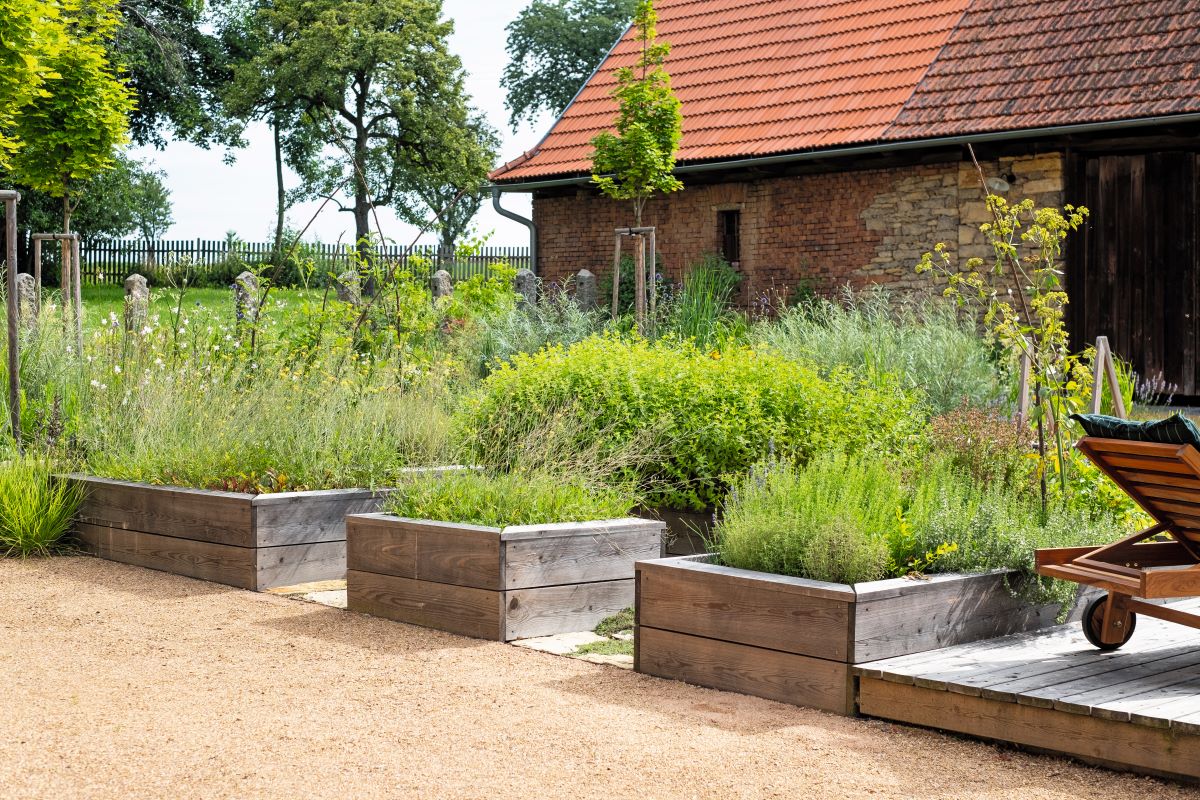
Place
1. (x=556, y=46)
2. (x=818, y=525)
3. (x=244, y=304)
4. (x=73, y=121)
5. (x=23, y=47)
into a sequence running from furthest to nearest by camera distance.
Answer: (x=556, y=46) → (x=73, y=121) → (x=244, y=304) → (x=23, y=47) → (x=818, y=525)

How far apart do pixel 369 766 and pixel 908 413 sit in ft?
16.8

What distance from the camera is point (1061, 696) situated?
4.20 metres

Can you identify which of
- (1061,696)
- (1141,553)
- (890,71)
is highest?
(890,71)

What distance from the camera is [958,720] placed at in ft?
14.5

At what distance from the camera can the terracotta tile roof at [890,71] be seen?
13.1 meters

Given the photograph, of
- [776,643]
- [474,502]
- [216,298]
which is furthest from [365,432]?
[216,298]

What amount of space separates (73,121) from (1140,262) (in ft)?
35.1

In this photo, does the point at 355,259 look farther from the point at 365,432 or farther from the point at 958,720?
the point at 958,720

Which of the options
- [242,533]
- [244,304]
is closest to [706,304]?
[244,304]

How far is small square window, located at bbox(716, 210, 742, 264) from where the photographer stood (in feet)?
54.3

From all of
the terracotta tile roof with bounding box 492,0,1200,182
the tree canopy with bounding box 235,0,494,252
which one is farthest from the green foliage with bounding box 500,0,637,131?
the terracotta tile roof with bounding box 492,0,1200,182

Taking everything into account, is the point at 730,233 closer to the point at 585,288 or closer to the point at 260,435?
the point at 585,288

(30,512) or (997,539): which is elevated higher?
(997,539)

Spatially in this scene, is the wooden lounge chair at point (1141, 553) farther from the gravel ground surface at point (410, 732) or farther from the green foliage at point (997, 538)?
the gravel ground surface at point (410, 732)
